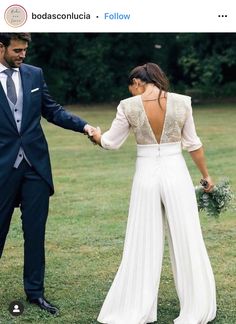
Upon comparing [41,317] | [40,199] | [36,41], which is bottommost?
[41,317]

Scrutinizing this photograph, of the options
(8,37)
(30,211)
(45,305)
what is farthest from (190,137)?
(45,305)

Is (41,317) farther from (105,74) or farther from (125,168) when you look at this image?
(105,74)

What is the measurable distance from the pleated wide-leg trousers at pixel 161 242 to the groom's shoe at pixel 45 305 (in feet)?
1.75

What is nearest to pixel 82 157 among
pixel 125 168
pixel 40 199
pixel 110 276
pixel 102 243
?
pixel 125 168

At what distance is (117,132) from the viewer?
5.71 meters

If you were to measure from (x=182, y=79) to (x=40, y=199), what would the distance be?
110ft

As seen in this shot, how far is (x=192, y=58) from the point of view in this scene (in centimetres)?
3556

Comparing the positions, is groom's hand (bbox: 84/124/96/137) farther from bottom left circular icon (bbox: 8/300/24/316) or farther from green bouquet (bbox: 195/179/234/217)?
bottom left circular icon (bbox: 8/300/24/316)

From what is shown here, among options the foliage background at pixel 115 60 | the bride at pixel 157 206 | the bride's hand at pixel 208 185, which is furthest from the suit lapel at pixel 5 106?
the foliage background at pixel 115 60

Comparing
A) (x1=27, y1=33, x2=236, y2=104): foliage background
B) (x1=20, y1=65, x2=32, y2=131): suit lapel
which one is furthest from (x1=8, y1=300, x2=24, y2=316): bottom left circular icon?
(x1=27, y1=33, x2=236, y2=104): foliage background

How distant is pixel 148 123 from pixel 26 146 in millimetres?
967

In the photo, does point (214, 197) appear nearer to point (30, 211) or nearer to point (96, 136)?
point (96, 136)
